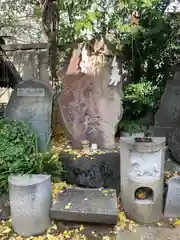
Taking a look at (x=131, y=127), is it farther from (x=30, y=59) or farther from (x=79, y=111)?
(x=30, y=59)

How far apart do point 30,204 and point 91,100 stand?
185 cm

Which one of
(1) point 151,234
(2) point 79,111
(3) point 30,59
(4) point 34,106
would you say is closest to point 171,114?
(2) point 79,111

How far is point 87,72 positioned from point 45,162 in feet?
4.99

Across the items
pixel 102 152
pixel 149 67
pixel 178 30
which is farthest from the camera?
pixel 149 67

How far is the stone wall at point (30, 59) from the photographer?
281 inches

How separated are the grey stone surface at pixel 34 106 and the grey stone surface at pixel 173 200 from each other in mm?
2077

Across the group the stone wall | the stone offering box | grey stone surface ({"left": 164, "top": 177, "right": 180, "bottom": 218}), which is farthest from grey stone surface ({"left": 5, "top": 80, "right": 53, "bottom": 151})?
the stone wall

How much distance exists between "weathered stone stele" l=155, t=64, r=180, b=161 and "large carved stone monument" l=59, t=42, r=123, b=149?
43.8 inches

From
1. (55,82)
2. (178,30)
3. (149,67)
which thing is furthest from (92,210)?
(178,30)

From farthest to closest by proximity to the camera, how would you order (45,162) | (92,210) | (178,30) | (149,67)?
1. (149,67)
2. (178,30)
3. (45,162)
4. (92,210)

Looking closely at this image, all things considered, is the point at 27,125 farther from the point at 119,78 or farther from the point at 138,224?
the point at 138,224

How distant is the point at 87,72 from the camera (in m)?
3.94

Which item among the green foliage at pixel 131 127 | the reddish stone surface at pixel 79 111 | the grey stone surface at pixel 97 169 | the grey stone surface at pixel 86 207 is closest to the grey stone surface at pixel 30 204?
the grey stone surface at pixel 86 207

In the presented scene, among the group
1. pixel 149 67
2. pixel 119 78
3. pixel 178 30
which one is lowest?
pixel 119 78
